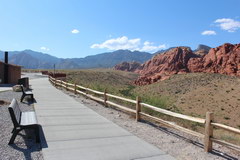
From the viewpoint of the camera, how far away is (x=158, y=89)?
52.1m

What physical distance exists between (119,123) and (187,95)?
34.4 metres

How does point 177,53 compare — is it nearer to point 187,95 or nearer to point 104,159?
point 187,95

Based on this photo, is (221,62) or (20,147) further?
(221,62)

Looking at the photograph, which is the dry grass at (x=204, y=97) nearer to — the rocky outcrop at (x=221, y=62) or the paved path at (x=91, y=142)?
the rocky outcrop at (x=221, y=62)

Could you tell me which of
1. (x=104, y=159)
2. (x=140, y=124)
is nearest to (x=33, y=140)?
(x=104, y=159)

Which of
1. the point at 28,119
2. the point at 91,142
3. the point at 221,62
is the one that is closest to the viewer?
the point at 91,142

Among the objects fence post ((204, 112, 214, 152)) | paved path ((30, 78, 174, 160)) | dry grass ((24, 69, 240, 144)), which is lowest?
dry grass ((24, 69, 240, 144))

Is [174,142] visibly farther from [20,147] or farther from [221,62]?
[221,62]

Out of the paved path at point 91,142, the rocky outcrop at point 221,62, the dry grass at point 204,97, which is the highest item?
the rocky outcrop at point 221,62

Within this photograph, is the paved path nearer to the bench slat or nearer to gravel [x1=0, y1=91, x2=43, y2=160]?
gravel [x1=0, y1=91, x2=43, y2=160]

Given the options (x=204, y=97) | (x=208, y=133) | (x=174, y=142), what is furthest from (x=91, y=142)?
(x=204, y=97)

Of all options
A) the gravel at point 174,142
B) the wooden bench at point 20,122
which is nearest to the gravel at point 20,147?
the wooden bench at point 20,122

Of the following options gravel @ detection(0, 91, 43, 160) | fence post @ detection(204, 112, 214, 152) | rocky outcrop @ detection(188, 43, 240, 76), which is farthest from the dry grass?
fence post @ detection(204, 112, 214, 152)

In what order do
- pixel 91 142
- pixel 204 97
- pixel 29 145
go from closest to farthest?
pixel 29 145 < pixel 91 142 < pixel 204 97
